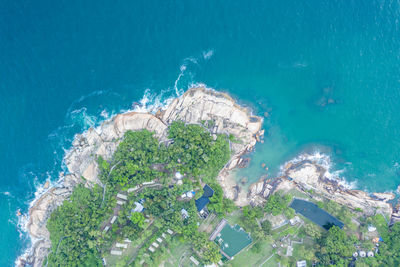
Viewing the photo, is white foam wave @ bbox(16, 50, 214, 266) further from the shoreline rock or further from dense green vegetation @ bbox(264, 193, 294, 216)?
dense green vegetation @ bbox(264, 193, 294, 216)

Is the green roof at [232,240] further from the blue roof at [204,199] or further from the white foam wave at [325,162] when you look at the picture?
the white foam wave at [325,162]

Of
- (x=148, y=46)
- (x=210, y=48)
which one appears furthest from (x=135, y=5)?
(x=210, y=48)

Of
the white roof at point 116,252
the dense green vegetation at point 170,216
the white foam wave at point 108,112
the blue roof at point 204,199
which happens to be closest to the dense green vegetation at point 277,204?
the dense green vegetation at point 170,216

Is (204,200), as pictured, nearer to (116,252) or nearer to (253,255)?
(253,255)

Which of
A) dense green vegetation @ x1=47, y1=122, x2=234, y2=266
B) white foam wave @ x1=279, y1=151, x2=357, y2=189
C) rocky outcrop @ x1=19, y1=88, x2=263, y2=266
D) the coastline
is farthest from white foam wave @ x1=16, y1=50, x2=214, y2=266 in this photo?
white foam wave @ x1=279, y1=151, x2=357, y2=189

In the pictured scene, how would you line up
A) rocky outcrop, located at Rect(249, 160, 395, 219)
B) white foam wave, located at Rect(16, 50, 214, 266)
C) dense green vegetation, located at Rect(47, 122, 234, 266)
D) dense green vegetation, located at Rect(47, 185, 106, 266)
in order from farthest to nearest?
white foam wave, located at Rect(16, 50, 214, 266)
rocky outcrop, located at Rect(249, 160, 395, 219)
dense green vegetation, located at Rect(47, 122, 234, 266)
dense green vegetation, located at Rect(47, 185, 106, 266)

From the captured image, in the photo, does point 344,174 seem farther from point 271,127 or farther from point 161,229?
point 161,229
